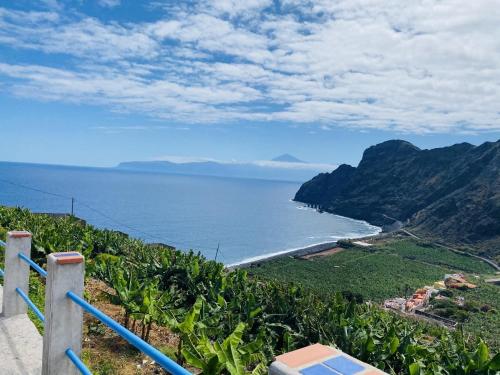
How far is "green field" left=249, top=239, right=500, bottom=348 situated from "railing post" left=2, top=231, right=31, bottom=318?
53849mm

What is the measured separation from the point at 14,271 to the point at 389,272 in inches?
3883

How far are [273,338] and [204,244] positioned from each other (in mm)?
109274

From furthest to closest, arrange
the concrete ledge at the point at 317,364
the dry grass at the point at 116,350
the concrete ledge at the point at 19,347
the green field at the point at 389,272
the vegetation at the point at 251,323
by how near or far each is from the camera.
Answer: the green field at the point at 389,272, the vegetation at the point at 251,323, the dry grass at the point at 116,350, the concrete ledge at the point at 19,347, the concrete ledge at the point at 317,364

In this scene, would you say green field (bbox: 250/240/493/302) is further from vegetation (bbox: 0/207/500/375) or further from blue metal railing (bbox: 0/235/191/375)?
blue metal railing (bbox: 0/235/191/375)

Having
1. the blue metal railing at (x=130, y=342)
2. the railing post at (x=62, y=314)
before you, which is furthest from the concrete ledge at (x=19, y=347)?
the blue metal railing at (x=130, y=342)

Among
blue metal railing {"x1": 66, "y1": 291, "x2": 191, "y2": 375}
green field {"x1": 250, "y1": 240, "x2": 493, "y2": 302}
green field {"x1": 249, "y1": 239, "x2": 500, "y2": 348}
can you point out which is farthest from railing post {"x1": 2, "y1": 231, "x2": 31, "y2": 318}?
green field {"x1": 250, "y1": 240, "x2": 493, "y2": 302}

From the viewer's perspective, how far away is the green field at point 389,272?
2889 inches

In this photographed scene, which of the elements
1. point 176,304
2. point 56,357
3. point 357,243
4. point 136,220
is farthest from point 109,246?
point 136,220

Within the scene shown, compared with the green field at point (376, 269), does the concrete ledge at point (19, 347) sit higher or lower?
higher

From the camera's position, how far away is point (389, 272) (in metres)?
96.1

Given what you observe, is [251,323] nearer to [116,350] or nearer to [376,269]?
[116,350]

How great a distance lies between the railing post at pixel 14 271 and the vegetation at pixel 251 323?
71.4 inches

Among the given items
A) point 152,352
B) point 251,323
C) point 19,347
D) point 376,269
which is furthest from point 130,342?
point 376,269

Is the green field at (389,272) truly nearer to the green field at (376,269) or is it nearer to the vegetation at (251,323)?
the green field at (376,269)
